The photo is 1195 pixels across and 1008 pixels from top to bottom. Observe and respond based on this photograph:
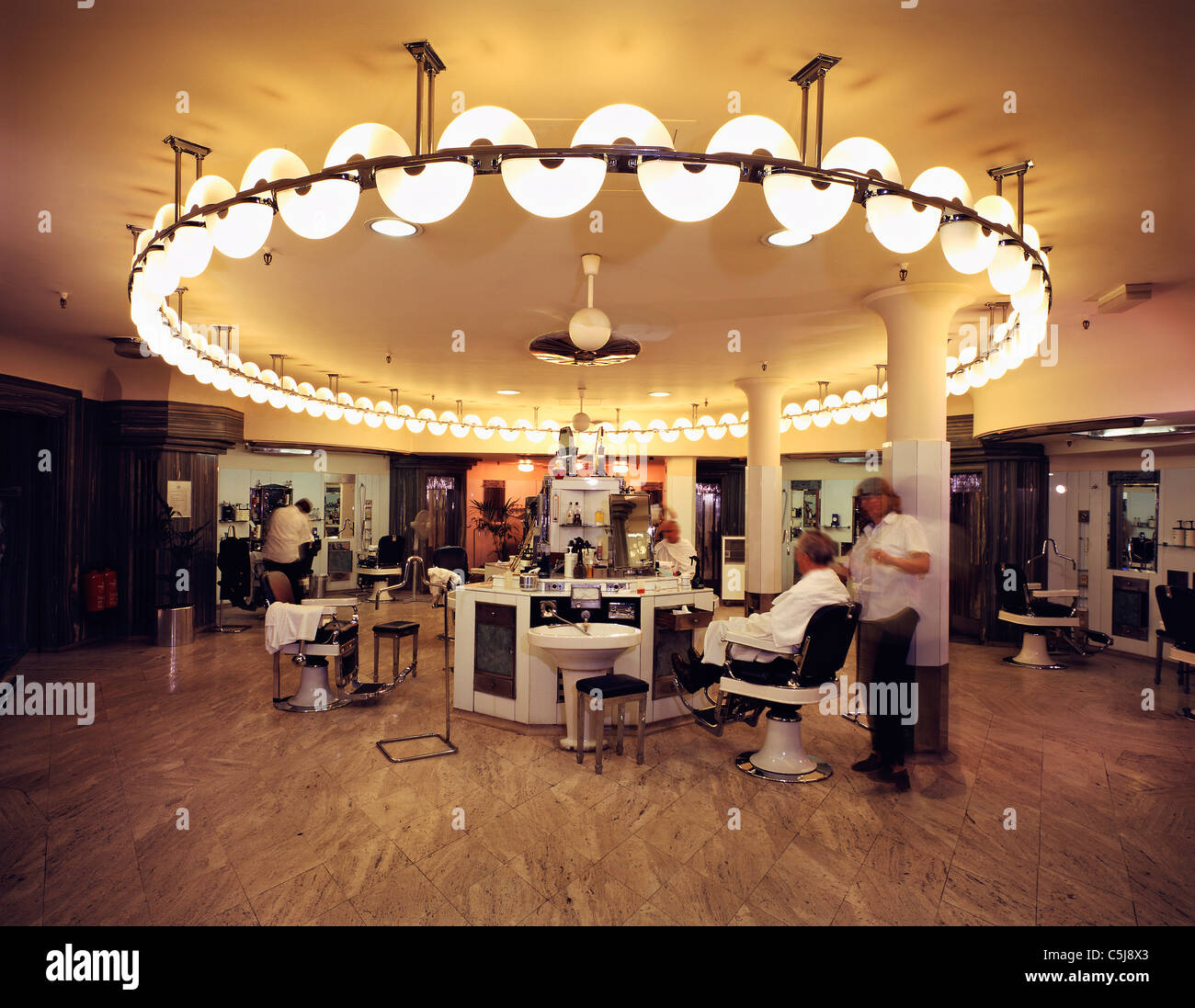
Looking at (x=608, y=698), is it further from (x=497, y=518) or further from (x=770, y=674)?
(x=497, y=518)

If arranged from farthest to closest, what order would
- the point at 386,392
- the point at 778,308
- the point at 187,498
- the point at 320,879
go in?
the point at 386,392, the point at 187,498, the point at 778,308, the point at 320,879

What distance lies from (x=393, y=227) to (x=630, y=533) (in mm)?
3091

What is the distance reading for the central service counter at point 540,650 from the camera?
16.9 ft

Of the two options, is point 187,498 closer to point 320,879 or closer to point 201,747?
point 201,747

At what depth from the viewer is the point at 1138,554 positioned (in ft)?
25.9

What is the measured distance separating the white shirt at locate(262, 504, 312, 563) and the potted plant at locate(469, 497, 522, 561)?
553 centimetres

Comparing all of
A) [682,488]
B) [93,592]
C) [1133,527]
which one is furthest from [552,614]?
[682,488]

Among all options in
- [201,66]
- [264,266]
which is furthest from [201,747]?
[201,66]

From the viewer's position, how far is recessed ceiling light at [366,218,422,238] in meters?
3.81

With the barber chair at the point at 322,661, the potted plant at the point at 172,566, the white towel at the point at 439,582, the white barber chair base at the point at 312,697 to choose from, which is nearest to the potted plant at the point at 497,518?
the potted plant at the point at 172,566

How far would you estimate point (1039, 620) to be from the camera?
755 cm

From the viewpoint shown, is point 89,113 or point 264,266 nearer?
point 89,113

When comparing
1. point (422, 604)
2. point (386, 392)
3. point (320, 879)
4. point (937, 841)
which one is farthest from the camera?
point (422, 604)
